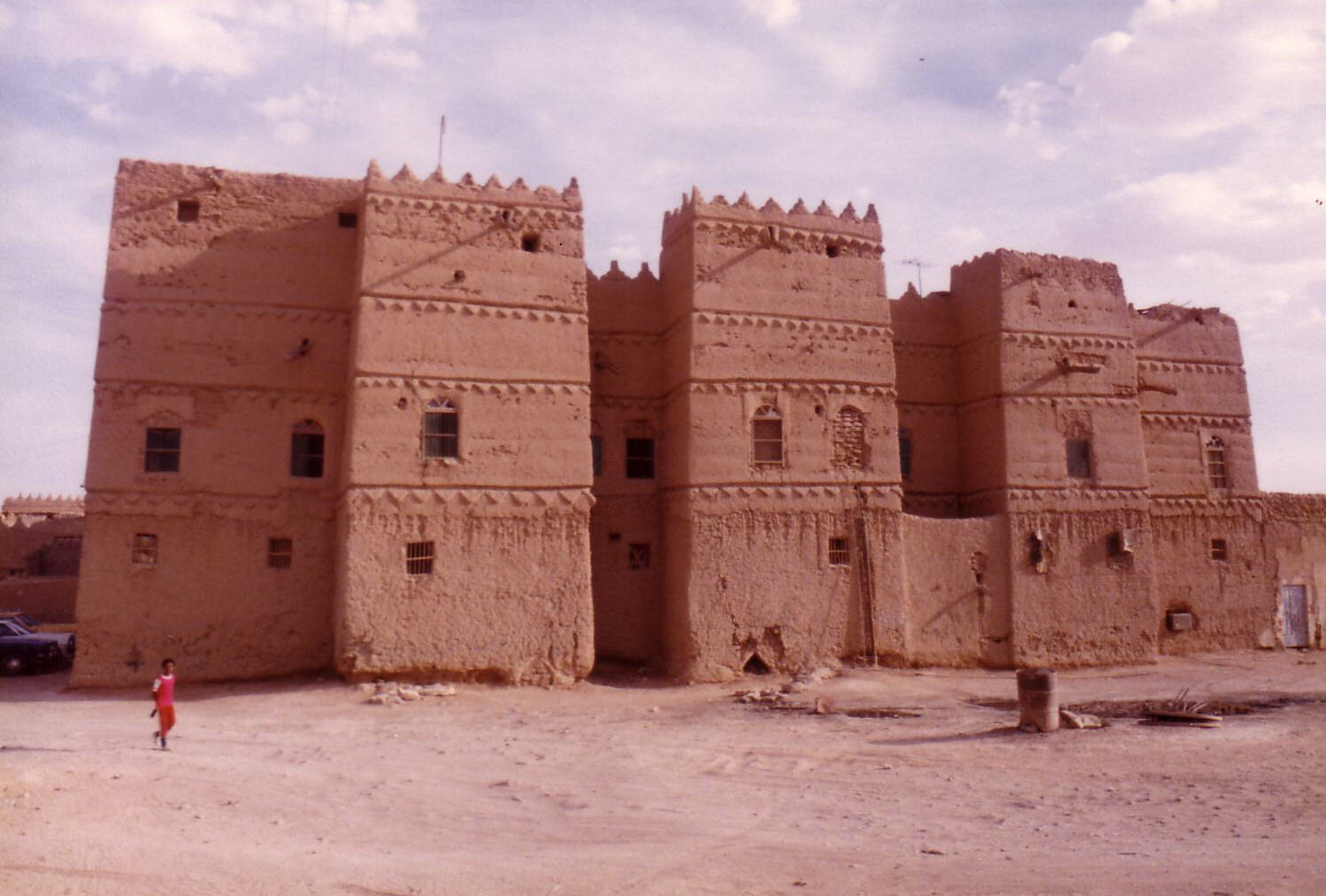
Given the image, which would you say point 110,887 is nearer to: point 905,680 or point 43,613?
point 905,680

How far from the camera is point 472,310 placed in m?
19.4

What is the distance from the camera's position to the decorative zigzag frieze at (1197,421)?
84.2ft

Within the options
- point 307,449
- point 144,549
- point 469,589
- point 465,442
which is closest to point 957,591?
point 469,589

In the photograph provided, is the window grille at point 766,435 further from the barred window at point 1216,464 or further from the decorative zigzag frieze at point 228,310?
the barred window at point 1216,464

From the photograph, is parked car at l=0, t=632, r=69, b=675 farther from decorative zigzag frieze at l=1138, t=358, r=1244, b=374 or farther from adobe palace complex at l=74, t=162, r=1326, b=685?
decorative zigzag frieze at l=1138, t=358, r=1244, b=374

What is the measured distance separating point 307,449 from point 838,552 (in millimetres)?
11248

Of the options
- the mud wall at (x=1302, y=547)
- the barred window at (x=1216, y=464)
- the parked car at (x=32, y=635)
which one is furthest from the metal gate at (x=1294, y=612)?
the parked car at (x=32, y=635)

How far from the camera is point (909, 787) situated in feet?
36.0

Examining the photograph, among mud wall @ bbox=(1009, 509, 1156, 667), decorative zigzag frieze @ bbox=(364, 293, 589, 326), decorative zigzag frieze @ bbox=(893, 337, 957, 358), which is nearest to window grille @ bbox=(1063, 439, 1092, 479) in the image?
mud wall @ bbox=(1009, 509, 1156, 667)

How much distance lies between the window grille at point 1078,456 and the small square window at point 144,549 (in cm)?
1991

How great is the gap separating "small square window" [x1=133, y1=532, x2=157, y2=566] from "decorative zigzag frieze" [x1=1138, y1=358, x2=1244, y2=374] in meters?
23.9

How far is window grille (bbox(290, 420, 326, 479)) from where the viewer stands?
1989 cm

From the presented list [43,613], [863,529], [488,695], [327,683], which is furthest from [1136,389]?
[43,613]

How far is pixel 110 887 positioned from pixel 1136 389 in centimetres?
2394
